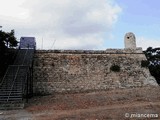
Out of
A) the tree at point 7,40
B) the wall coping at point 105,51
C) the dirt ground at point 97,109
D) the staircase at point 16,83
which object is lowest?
the dirt ground at point 97,109

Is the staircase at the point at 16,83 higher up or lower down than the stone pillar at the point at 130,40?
lower down

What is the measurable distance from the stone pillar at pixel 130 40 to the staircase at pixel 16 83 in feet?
35.0

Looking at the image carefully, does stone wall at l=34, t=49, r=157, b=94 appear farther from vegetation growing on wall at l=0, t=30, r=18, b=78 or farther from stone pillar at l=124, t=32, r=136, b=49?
vegetation growing on wall at l=0, t=30, r=18, b=78

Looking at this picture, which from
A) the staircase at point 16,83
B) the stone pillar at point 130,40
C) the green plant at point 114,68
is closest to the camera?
the staircase at point 16,83

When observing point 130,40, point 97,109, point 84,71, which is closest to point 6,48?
point 84,71

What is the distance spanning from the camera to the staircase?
55.2 feet

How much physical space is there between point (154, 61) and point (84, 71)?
11.7 meters

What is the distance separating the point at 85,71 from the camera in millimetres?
25500

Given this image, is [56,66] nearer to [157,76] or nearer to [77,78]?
[77,78]

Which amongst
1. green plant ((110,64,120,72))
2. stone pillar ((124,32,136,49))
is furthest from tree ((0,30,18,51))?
stone pillar ((124,32,136,49))

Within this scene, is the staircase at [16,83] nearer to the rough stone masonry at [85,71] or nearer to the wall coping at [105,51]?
the rough stone masonry at [85,71]

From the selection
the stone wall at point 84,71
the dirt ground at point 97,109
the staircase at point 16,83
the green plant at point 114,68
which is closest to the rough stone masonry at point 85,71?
the stone wall at point 84,71

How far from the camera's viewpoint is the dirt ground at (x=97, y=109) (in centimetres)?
1338

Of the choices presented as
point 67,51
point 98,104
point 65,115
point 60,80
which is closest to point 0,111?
point 65,115
